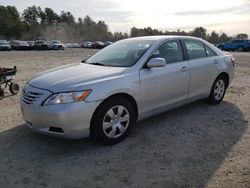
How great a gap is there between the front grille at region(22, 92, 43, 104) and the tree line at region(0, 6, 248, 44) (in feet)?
248

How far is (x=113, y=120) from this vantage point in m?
4.43

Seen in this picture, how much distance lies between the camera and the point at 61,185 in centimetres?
344

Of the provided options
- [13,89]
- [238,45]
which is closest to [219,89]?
[13,89]

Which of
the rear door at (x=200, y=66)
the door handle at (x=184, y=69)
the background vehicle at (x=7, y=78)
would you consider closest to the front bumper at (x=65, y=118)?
the door handle at (x=184, y=69)

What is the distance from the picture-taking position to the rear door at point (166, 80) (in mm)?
4820

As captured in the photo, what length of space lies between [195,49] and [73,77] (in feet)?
9.07

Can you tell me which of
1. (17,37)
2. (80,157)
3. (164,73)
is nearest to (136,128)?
(164,73)

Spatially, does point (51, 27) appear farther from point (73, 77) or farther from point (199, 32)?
point (73, 77)

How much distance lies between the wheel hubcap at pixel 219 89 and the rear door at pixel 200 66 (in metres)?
0.31

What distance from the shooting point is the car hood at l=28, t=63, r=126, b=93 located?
13.7ft

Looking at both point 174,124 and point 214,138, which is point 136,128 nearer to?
point 174,124

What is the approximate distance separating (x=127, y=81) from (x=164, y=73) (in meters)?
0.87

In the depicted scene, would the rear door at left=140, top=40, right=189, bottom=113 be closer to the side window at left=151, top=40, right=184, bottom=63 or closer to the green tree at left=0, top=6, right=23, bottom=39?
the side window at left=151, top=40, right=184, bottom=63

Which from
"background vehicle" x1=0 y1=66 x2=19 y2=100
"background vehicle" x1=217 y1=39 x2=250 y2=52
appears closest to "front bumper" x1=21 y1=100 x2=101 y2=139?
"background vehicle" x1=0 y1=66 x2=19 y2=100
